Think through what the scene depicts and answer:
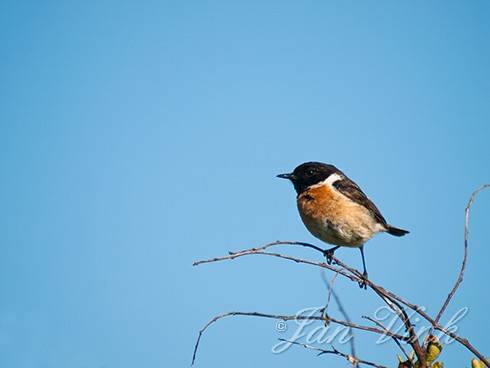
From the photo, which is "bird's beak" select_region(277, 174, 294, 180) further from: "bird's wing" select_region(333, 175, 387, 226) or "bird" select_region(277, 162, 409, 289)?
"bird's wing" select_region(333, 175, 387, 226)

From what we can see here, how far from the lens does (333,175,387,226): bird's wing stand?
7.04 meters

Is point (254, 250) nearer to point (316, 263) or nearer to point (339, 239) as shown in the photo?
point (316, 263)

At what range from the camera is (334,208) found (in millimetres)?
6684

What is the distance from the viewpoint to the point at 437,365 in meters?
2.69

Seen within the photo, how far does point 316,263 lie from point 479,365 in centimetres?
94

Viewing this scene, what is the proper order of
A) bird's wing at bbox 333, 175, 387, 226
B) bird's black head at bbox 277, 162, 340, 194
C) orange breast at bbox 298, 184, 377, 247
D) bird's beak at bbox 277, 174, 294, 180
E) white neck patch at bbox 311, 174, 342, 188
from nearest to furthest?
orange breast at bbox 298, 184, 377, 247 < bird's wing at bbox 333, 175, 387, 226 < white neck patch at bbox 311, 174, 342, 188 < bird's black head at bbox 277, 162, 340, 194 < bird's beak at bbox 277, 174, 294, 180

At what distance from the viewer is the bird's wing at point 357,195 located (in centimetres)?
704

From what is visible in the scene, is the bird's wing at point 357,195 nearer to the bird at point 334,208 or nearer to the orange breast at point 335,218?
the bird at point 334,208

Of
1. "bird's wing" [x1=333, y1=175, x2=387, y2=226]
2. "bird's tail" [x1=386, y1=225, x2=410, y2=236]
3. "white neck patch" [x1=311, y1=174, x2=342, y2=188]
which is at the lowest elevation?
"bird's tail" [x1=386, y1=225, x2=410, y2=236]

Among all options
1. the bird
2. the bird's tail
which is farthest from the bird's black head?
the bird's tail

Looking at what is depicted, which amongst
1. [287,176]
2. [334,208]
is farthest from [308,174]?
[334,208]

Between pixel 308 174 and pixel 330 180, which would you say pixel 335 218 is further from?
pixel 308 174

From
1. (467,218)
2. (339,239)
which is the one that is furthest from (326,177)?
(467,218)

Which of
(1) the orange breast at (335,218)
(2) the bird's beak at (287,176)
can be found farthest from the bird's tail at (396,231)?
(2) the bird's beak at (287,176)
